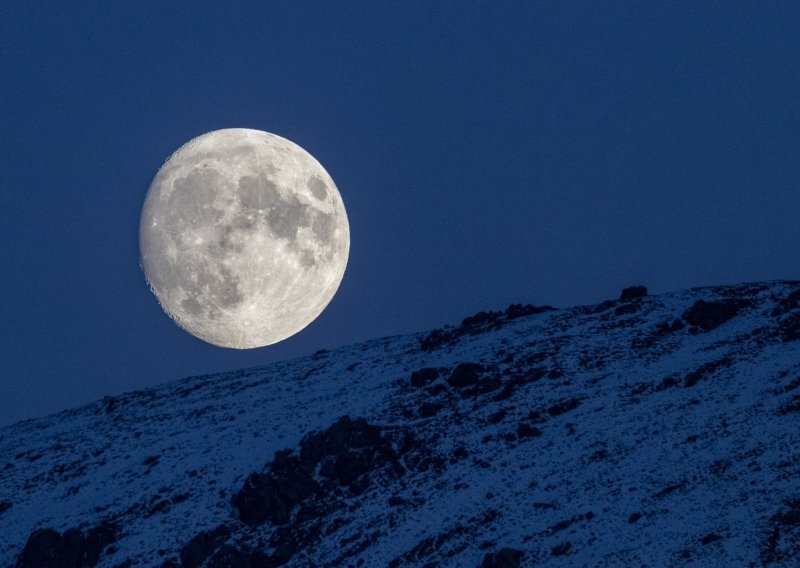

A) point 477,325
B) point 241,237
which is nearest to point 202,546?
point 241,237

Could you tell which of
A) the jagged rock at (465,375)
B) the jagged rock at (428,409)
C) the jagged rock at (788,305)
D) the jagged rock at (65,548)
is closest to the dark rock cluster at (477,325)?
the jagged rock at (465,375)

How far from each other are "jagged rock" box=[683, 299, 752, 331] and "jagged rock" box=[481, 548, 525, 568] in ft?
75.0

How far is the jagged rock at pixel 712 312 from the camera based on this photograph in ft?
188

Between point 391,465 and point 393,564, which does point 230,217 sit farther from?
point 393,564

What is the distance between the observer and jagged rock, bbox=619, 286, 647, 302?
65.6m

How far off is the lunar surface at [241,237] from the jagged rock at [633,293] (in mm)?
17144

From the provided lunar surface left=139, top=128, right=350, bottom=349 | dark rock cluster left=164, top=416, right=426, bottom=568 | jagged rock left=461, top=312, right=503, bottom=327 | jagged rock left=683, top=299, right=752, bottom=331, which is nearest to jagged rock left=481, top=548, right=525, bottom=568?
dark rock cluster left=164, top=416, right=426, bottom=568

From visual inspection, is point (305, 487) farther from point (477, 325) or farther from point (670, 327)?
A: point (670, 327)

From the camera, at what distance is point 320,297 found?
2491 inches

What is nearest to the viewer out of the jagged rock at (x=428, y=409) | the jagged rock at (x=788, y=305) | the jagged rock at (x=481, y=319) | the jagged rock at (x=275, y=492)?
the jagged rock at (x=275, y=492)

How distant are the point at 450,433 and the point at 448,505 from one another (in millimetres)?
6693

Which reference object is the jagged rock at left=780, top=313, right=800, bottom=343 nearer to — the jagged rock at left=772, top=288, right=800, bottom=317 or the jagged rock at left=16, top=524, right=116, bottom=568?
Result: the jagged rock at left=772, top=288, right=800, bottom=317

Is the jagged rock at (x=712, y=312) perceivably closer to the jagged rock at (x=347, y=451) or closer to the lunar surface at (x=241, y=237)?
the jagged rock at (x=347, y=451)

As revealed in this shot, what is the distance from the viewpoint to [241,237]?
190 feet
